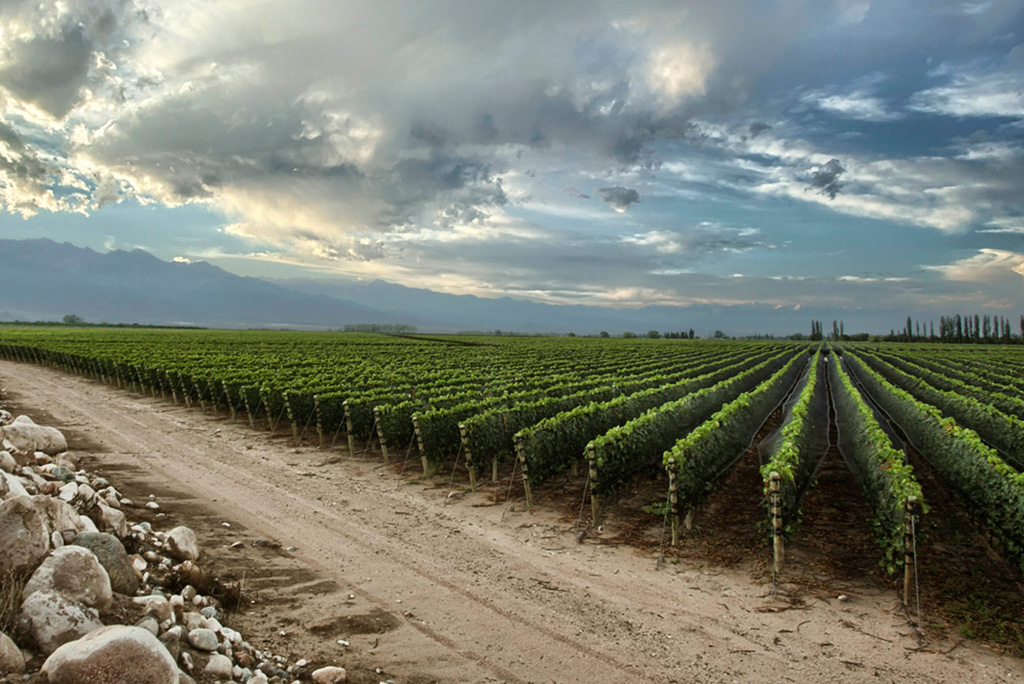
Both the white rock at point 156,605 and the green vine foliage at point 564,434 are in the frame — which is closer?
the white rock at point 156,605

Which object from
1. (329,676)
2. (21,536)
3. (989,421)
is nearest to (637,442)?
(329,676)

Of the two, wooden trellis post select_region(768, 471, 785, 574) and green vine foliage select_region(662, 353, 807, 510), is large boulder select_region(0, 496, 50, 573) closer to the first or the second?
green vine foliage select_region(662, 353, 807, 510)

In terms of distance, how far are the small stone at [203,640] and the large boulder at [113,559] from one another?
1230mm

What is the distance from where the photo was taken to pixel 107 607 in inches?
252

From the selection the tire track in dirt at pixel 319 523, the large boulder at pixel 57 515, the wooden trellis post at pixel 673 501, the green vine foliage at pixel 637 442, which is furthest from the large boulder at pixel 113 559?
the wooden trellis post at pixel 673 501

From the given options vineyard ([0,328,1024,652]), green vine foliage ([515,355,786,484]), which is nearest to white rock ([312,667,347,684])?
vineyard ([0,328,1024,652])

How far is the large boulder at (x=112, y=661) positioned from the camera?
15.9 ft

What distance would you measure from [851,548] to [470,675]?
26.0ft

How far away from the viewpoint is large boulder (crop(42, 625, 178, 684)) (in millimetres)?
4855

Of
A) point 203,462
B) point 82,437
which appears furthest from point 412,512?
point 82,437

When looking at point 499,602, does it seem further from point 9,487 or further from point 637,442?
point 9,487

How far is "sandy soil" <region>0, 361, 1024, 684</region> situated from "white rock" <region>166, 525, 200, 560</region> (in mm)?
351

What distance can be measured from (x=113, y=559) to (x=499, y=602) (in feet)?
16.2

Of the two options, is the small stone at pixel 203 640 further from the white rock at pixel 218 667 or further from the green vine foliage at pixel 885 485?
the green vine foliage at pixel 885 485
